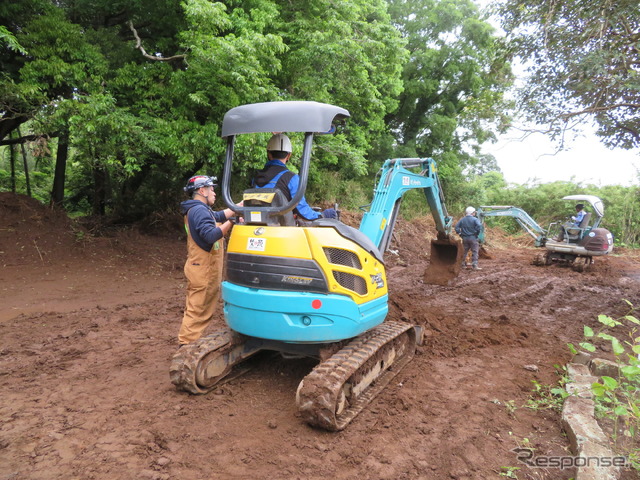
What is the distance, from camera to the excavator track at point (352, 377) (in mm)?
2859

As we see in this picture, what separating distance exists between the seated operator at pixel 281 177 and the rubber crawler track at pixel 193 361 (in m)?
1.31

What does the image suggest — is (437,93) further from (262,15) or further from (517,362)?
(517,362)

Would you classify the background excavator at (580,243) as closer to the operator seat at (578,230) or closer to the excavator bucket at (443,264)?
the operator seat at (578,230)

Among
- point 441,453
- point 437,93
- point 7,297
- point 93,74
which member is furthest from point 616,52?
point 437,93

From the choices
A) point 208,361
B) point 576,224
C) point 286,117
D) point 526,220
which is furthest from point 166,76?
point 576,224

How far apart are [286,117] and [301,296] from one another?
1354mm

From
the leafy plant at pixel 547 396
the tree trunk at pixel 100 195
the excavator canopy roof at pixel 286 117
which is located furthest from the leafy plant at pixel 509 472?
the tree trunk at pixel 100 195

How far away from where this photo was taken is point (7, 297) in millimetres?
6797

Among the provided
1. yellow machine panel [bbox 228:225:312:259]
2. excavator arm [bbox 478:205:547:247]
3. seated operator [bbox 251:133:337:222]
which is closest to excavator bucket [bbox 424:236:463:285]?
excavator arm [bbox 478:205:547:247]

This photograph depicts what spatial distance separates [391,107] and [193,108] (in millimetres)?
10153

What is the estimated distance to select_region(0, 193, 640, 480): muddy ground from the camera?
265 centimetres

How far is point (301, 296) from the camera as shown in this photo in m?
3.15

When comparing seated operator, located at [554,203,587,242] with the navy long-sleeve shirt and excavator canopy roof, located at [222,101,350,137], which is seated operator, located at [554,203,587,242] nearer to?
excavator canopy roof, located at [222,101,350,137]

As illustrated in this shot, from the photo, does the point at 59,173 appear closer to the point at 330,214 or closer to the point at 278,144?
the point at 278,144
